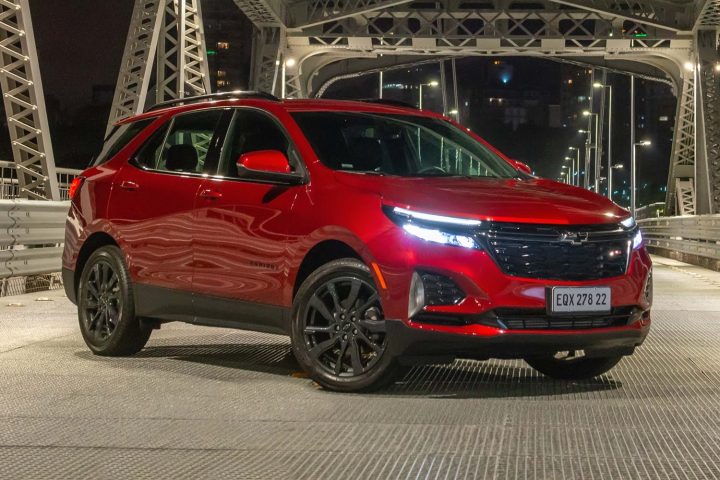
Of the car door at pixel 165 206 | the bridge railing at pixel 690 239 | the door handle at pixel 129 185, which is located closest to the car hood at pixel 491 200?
the car door at pixel 165 206

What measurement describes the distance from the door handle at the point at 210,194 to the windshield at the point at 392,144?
68cm

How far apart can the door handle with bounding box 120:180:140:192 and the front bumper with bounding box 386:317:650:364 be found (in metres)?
2.71

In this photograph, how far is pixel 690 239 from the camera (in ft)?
100

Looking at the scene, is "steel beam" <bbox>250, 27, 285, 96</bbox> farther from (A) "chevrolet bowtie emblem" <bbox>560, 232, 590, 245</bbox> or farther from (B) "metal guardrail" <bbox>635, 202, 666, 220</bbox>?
Answer: (A) "chevrolet bowtie emblem" <bbox>560, 232, 590, 245</bbox>

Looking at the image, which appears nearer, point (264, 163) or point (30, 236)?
point (264, 163)

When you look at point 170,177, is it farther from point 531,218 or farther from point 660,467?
point 660,467

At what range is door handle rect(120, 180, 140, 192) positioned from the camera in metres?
8.63

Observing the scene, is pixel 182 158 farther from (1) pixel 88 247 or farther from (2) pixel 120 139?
(1) pixel 88 247

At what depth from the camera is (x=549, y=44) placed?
42281mm

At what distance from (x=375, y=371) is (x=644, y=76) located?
147 ft

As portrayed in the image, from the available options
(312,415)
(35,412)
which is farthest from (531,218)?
(35,412)

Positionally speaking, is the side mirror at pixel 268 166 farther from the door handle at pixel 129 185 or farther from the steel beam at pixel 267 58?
the steel beam at pixel 267 58

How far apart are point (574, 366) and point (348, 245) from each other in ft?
5.65

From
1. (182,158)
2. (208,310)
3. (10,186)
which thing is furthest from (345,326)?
(10,186)
